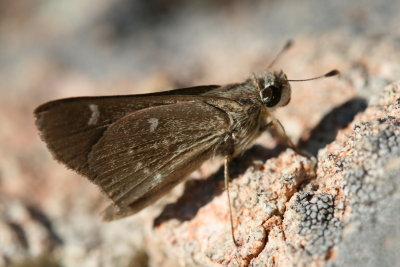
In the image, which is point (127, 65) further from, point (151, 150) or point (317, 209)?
point (317, 209)

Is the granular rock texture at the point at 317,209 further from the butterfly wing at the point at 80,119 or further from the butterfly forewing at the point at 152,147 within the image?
the butterfly wing at the point at 80,119

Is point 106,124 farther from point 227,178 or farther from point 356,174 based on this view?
point 356,174

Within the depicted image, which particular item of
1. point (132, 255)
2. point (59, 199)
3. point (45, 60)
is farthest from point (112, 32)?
point (132, 255)

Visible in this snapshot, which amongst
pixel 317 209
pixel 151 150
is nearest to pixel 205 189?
pixel 151 150

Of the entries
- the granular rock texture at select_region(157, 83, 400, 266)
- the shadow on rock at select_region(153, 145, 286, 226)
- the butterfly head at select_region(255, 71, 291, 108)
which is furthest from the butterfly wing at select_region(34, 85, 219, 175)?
the granular rock texture at select_region(157, 83, 400, 266)

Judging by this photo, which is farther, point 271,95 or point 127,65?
point 127,65

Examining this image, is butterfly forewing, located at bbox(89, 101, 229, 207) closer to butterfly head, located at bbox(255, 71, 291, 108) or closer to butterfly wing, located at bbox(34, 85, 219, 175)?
butterfly wing, located at bbox(34, 85, 219, 175)
